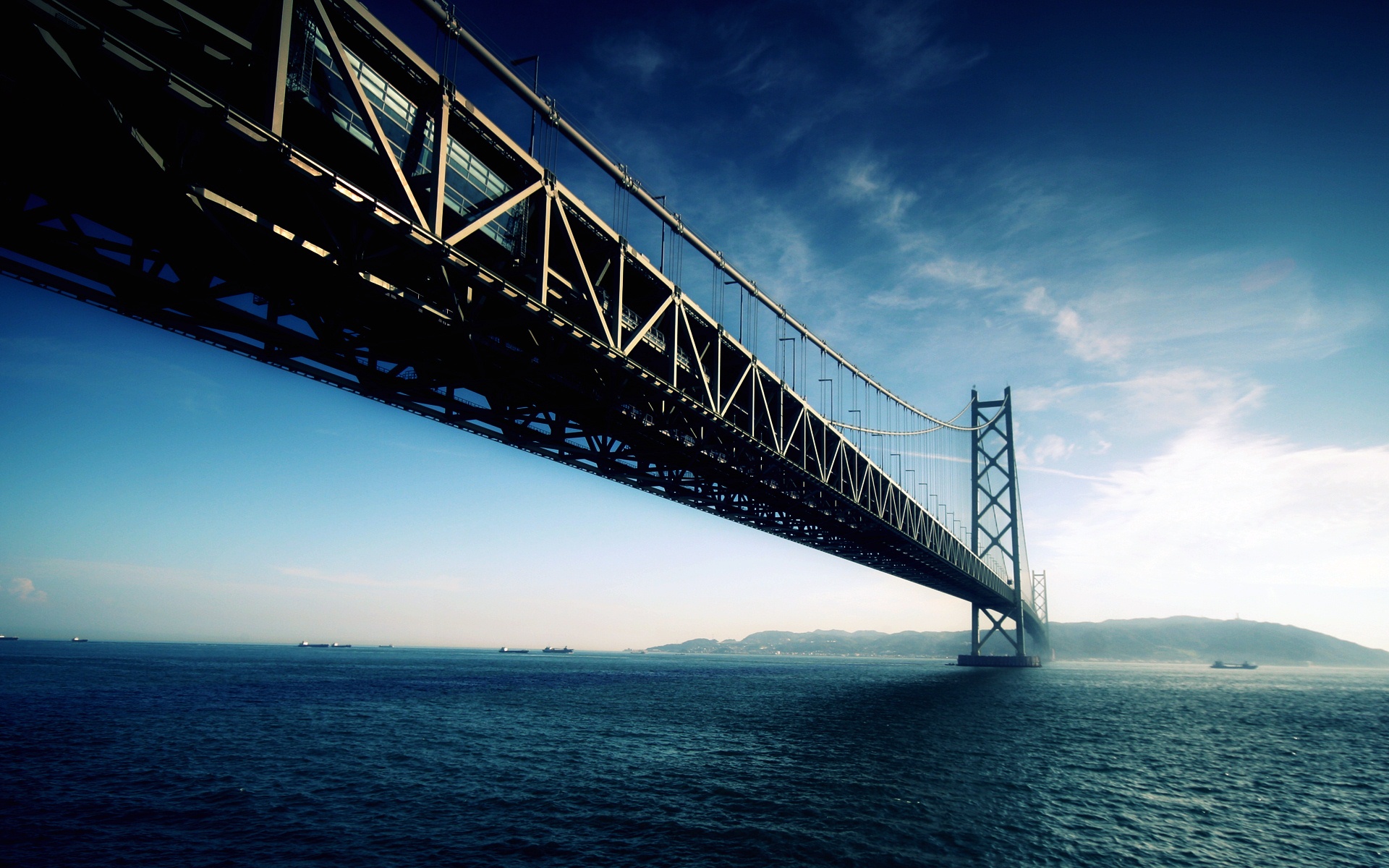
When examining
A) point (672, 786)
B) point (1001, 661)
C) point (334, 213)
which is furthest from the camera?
point (1001, 661)

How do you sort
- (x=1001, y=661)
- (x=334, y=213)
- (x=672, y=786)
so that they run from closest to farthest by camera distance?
1. (x=334, y=213)
2. (x=672, y=786)
3. (x=1001, y=661)

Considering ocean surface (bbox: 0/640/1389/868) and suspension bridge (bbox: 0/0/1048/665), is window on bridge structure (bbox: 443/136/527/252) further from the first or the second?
ocean surface (bbox: 0/640/1389/868)

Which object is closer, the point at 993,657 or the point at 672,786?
the point at 672,786

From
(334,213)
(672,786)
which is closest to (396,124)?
(334,213)

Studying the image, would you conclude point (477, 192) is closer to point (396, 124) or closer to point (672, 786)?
point (396, 124)

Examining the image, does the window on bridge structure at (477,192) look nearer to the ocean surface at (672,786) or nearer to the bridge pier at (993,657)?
the ocean surface at (672,786)

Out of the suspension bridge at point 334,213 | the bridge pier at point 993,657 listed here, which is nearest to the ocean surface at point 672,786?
the suspension bridge at point 334,213
